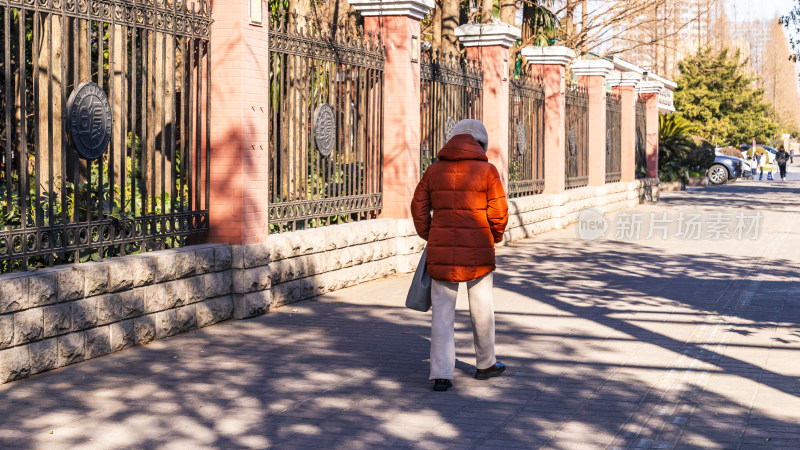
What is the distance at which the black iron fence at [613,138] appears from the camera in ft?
81.4

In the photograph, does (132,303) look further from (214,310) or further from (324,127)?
(324,127)

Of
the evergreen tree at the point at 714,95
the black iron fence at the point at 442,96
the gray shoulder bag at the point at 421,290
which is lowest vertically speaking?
the gray shoulder bag at the point at 421,290

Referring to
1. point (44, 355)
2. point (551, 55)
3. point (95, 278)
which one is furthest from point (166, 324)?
point (551, 55)

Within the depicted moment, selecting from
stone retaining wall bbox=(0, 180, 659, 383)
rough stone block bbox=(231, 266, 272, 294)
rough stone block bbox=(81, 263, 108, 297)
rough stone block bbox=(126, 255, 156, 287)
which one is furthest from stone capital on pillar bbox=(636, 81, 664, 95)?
rough stone block bbox=(81, 263, 108, 297)

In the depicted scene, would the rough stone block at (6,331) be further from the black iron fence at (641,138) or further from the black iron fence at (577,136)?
the black iron fence at (641,138)

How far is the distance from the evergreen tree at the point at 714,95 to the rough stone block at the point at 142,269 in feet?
177

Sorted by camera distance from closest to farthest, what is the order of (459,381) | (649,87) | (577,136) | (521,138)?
(459,381) < (521,138) < (577,136) < (649,87)

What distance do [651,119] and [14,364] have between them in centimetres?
2643

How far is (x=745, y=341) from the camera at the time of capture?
27.7 ft

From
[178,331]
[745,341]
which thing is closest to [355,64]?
[178,331]

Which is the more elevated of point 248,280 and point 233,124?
point 233,124

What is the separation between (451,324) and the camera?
6793mm

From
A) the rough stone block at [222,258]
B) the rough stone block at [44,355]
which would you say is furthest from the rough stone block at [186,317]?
the rough stone block at [44,355]

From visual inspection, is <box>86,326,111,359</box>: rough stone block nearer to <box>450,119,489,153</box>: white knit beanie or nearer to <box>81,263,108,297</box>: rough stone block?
<box>81,263,108,297</box>: rough stone block
